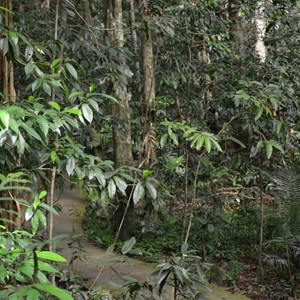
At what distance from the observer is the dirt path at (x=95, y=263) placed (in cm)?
515

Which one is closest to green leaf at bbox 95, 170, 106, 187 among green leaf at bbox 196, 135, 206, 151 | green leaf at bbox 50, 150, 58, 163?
green leaf at bbox 50, 150, 58, 163

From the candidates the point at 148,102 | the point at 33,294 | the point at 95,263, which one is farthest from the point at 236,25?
the point at 33,294

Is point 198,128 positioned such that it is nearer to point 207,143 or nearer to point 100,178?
point 207,143

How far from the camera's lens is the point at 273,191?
6770mm

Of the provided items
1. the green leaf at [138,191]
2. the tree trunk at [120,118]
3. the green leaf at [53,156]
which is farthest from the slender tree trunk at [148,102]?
the green leaf at [53,156]

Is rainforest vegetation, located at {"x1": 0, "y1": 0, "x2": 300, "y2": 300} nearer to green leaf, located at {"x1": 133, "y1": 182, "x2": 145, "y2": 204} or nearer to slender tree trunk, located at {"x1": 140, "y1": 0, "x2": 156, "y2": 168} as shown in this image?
slender tree trunk, located at {"x1": 140, "y1": 0, "x2": 156, "y2": 168}

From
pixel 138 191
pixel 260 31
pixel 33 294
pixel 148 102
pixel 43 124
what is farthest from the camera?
pixel 260 31

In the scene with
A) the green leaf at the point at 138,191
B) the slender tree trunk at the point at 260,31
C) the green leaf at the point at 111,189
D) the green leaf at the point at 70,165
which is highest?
the slender tree trunk at the point at 260,31

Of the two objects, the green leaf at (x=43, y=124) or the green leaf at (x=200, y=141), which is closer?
the green leaf at (x=43, y=124)

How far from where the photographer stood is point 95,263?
615 cm

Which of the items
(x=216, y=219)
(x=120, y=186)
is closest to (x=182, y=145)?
(x=216, y=219)

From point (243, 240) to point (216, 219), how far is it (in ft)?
2.95

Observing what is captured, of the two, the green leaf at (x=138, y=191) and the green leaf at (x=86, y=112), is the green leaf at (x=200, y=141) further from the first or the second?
the green leaf at (x=86, y=112)

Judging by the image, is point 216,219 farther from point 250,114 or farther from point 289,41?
point 289,41
